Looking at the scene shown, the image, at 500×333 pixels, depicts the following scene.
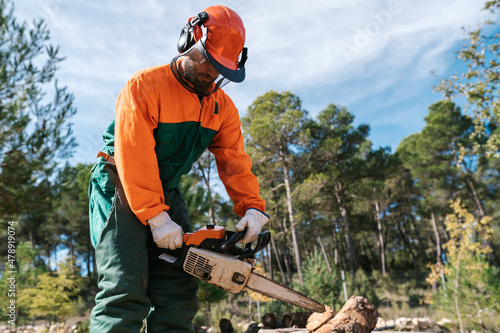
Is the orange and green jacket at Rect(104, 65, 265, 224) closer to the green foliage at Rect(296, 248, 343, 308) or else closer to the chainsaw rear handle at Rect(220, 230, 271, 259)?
the chainsaw rear handle at Rect(220, 230, 271, 259)

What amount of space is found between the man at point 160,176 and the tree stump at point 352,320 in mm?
1372

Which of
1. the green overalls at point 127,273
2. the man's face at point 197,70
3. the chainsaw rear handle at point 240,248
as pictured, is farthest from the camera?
the man's face at point 197,70

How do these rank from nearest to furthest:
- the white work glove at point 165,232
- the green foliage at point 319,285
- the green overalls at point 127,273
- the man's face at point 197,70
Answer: the green overalls at point 127,273, the white work glove at point 165,232, the man's face at point 197,70, the green foliage at point 319,285

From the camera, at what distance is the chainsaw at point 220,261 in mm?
1724

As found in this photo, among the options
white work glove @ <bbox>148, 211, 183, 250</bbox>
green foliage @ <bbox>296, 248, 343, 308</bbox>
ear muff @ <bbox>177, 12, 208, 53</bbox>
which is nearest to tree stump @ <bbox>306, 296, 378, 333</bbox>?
white work glove @ <bbox>148, 211, 183, 250</bbox>

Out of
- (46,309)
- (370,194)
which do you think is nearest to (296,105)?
(370,194)

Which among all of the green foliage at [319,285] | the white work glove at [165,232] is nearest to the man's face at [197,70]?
the white work glove at [165,232]

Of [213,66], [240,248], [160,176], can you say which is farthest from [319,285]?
[213,66]

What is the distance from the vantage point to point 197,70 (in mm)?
1863

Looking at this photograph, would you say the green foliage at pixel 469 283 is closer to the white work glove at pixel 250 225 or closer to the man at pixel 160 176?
the white work glove at pixel 250 225

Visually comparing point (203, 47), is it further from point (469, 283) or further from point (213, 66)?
point (469, 283)

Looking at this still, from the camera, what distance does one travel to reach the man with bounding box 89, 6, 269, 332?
A: 1.60 m

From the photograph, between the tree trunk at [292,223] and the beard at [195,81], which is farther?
the tree trunk at [292,223]

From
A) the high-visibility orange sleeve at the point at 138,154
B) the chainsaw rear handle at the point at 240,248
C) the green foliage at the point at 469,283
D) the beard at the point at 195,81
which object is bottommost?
the green foliage at the point at 469,283
